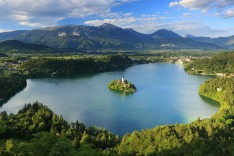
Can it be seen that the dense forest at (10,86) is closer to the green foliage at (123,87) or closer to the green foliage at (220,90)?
the green foliage at (123,87)

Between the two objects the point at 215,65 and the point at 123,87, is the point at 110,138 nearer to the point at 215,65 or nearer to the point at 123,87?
the point at 123,87

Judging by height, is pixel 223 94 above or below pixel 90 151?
below

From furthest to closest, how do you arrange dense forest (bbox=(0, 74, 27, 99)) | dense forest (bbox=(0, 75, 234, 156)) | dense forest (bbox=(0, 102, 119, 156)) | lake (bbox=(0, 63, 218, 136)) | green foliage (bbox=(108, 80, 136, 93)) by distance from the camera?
green foliage (bbox=(108, 80, 136, 93)) < dense forest (bbox=(0, 74, 27, 99)) < lake (bbox=(0, 63, 218, 136)) < dense forest (bbox=(0, 102, 119, 156)) < dense forest (bbox=(0, 75, 234, 156))

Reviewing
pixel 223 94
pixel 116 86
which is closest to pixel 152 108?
pixel 223 94

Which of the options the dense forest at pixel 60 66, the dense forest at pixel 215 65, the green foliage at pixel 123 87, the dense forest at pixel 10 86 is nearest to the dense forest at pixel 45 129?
the dense forest at pixel 10 86

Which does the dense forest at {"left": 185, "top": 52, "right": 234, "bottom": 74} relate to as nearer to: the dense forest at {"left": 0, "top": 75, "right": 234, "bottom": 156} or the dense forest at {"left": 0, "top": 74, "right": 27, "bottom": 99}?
the dense forest at {"left": 0, "top": 74, "right": 27, "bottom": 99}

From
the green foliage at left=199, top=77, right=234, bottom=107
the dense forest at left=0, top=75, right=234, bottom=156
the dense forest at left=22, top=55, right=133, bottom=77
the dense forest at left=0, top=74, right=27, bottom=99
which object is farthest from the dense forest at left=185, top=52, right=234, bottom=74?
the dense forest at left=0, top=75, right=234, bottom=156

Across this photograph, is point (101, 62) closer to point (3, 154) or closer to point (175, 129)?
point (175, 129)
